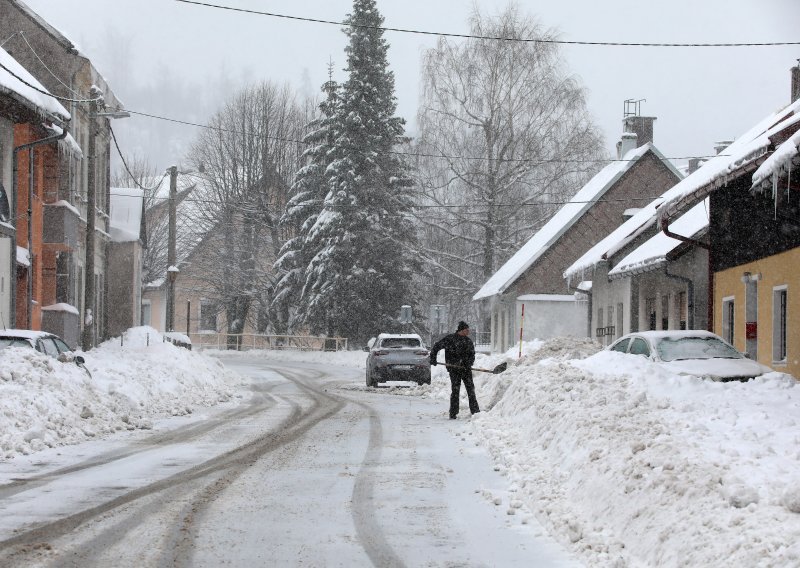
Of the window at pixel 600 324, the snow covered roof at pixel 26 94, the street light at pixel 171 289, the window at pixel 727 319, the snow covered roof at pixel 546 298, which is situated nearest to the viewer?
the snow covered roof at pixel 26 94

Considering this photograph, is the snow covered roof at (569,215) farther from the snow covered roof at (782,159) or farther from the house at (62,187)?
the snow covered roof at (782,159)

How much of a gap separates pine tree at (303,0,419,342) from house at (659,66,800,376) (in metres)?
28.1

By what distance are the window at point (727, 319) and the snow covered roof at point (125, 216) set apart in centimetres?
2258

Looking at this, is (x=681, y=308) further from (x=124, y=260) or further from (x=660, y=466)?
(x=124, y=260)

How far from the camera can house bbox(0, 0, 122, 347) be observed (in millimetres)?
26859

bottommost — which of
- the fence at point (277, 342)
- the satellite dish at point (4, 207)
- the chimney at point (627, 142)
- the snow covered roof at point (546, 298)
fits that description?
the fence at point (277, 342)

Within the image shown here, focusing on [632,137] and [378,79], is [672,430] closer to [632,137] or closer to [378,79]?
[632,137]

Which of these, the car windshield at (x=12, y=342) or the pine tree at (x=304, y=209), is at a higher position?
the pine tree at (x=304, y=209)

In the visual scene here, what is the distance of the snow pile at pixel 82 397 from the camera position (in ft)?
44.0

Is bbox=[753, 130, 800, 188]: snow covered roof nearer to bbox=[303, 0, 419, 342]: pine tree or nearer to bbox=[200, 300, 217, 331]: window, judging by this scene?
bbox=[303, 0, 419, 342]: pine tree

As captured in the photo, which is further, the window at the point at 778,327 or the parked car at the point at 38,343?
the window at the point at 778,327

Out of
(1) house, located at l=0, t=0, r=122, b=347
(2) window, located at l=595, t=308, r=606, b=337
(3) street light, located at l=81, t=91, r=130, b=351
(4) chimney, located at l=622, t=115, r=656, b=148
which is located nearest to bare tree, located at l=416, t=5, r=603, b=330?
(4) chimney, located at l=622, t=115, r=656, b=148

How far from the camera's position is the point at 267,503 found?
30.8 feet

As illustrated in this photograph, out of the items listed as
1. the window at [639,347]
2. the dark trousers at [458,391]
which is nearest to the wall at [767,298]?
the window at [639,347]
